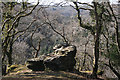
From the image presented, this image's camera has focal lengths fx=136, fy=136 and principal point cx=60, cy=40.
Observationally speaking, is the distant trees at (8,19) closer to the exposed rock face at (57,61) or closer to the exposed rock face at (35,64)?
the exposed rock face at (35,64)

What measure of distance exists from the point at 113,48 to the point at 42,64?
6.83m

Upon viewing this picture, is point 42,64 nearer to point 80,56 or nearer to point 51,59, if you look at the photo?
point 51,59

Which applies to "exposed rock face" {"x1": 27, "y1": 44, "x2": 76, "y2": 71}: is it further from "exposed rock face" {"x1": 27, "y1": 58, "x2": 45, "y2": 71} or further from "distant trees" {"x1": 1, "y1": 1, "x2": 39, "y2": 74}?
"distant trees" {"x1": 1, "y1": 1, "x2": 39, "y2": 74}

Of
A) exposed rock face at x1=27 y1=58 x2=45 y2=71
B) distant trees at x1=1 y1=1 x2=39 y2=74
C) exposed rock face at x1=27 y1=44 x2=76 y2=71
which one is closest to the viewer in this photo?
distant trees at x1=1 y1=1 x2=39 y2=74

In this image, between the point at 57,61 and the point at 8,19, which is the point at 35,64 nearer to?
the point at 57,61

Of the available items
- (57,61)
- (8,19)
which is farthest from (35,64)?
(8,19)

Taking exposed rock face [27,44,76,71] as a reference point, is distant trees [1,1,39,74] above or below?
above

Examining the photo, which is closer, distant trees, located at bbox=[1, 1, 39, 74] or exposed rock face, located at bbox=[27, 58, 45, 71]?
distant trees, located at bbox=[1, 1, 39, 74]

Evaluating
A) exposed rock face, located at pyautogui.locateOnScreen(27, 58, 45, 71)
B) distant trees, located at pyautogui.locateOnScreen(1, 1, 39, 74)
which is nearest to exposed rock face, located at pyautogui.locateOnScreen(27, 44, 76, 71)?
exposed rock face, located at pyautogui.locateOnScreen(27, 58, 45, 71)

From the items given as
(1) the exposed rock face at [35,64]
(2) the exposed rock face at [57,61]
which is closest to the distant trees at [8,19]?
(1) the exposed rock face at [35,64]

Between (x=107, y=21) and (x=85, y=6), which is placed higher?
(x=85, y=6)

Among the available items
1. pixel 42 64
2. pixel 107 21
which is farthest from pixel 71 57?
pixel 107 21

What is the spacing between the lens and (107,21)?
43.2ft

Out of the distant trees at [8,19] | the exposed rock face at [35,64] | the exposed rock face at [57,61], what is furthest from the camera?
the exposed rock face at [35,64]
